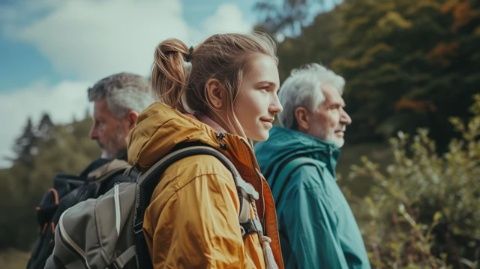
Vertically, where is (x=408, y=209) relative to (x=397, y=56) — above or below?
below

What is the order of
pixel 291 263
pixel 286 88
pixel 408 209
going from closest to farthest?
pixel 291 263, pixel 286 88, pixel 408 209

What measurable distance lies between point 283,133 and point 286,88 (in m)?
0.32

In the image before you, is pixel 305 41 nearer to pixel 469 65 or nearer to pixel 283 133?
pixel 469 65

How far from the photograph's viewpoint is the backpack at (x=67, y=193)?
2.45 metres

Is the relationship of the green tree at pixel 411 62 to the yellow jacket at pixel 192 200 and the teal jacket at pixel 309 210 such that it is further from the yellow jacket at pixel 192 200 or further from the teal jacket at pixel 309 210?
the yellow jacket at pixel 192 200

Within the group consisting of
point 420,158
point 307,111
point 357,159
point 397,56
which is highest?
point 397,56

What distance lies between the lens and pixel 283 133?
2807mm

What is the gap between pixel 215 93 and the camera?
65.2 inches

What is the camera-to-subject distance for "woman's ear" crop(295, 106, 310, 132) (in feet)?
9.51

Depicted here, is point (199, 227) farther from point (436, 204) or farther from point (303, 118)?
point (436, 204)

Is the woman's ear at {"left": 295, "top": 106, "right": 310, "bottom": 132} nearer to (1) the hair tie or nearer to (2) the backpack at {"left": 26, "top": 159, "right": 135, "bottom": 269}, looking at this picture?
(2) the backpack at {"left": 26, "top": 159, "right": 135, "bottom": 269}

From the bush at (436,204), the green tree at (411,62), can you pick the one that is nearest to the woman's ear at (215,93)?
the bush at (436,204)

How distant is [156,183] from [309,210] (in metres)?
1.17

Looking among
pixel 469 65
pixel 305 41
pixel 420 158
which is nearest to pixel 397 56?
pixel 469 65
